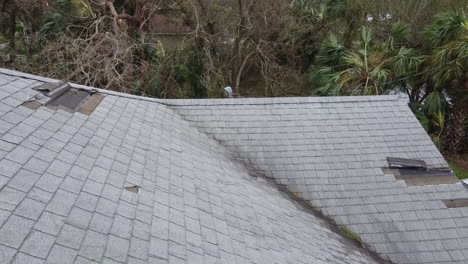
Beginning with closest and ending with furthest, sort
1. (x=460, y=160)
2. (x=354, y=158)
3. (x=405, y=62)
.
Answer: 1. (x=354, y=158)
2. (x=405, y=62)
3. (x=460, y=160)

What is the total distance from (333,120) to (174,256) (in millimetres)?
5500

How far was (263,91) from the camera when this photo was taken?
19.2 m

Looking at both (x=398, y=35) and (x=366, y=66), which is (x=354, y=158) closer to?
(x=366, y=66)

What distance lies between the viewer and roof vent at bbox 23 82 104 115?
5.35m

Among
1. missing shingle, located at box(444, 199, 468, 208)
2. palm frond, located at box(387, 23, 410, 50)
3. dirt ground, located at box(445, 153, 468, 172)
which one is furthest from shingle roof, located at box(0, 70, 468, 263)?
dirt ground, located at box(445, 153, 468, 172)

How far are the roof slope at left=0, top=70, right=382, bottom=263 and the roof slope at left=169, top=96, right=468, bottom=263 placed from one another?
57 cm

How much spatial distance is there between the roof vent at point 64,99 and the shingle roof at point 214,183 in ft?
0.49

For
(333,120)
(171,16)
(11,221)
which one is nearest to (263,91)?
(171,16)

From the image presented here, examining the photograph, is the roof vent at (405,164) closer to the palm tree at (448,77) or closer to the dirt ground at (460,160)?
the palm tree at (448,77)

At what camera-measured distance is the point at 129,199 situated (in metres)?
3.99

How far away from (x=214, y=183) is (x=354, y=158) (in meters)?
3.06

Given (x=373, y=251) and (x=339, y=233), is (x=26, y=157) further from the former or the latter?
(x=373, y=251)

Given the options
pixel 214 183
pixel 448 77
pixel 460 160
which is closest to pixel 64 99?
pixel 214 183

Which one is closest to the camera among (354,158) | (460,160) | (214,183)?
(214,183)
